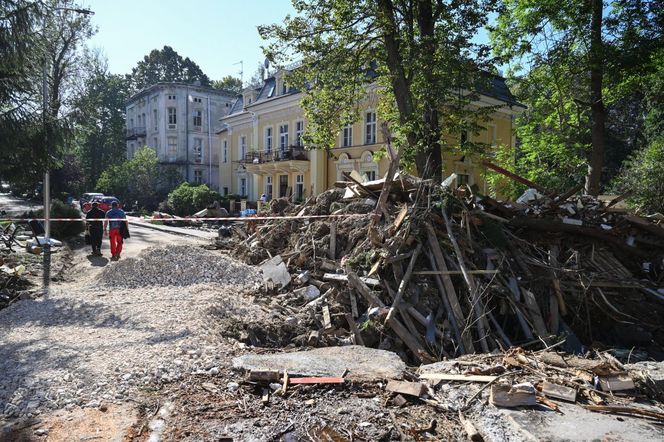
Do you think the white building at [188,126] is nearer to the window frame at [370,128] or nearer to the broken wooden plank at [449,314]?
the window frame at [370,128]

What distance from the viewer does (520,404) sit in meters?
3.87

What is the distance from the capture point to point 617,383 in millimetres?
4234

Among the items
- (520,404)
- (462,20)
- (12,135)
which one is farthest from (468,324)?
(462,20)

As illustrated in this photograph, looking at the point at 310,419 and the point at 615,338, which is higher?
the point at 310,419

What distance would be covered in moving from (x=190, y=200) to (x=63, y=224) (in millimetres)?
17362

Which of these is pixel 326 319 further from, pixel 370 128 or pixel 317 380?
pixel 370 128

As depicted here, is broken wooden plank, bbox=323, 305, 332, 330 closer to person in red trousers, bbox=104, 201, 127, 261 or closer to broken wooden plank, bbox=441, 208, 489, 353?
broken wooden plank, bbox=441, 208, 489, 353

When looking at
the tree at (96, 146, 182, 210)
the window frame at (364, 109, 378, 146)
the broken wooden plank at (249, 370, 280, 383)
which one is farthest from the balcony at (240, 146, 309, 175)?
the broken wooden plank at (249, 370, 280, 383)

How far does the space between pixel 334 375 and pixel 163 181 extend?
4235cm

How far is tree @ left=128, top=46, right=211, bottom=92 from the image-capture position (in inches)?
3152

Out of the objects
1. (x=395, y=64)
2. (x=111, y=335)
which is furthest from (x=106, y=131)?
(x=111, y=335)

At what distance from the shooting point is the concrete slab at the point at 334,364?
467 centimetres

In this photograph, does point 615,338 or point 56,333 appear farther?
point 615,338

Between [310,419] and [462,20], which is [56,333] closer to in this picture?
[310,419]
